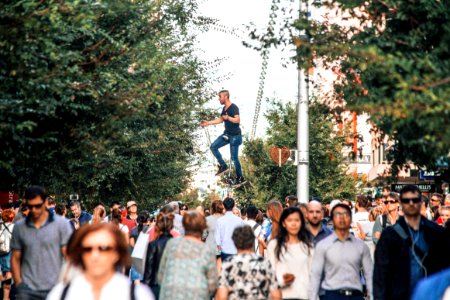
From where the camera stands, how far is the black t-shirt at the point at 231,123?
2650cm

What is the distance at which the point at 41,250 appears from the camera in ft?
38.1

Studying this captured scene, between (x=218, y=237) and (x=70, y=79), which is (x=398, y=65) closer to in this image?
(x=70, y=79)

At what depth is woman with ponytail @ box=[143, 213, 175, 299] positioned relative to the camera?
45.8ft

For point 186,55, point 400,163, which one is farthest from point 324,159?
point 400,163

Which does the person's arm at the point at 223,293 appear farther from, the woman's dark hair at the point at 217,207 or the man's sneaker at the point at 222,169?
the man's sneaker at the point at 222,169

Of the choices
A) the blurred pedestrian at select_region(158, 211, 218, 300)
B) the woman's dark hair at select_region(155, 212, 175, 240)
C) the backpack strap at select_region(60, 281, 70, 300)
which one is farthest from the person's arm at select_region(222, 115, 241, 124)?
the backpack strap at select_region(60, 281, 70, 300)

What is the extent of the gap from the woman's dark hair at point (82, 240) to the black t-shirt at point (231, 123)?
19.9 m

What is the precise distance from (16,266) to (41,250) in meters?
0.29

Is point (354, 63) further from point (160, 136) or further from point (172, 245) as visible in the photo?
point (160, 136)

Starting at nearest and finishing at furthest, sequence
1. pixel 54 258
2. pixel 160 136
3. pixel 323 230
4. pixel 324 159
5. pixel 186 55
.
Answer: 1. pixel 54 258
2. pixel 323 230
3. pixel 160 136
4. pixel 186 55
5. pixel 324 159

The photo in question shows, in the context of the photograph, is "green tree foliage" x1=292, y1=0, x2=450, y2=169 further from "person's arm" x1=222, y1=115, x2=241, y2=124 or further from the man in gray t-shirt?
"person's arm" x1=222, y1=115, x2=241, y2=124

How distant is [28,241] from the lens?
11.7 metres

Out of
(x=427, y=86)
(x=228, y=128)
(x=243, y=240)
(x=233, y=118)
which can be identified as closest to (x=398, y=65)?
(x=243, y=240)

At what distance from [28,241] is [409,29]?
13.7 feet
